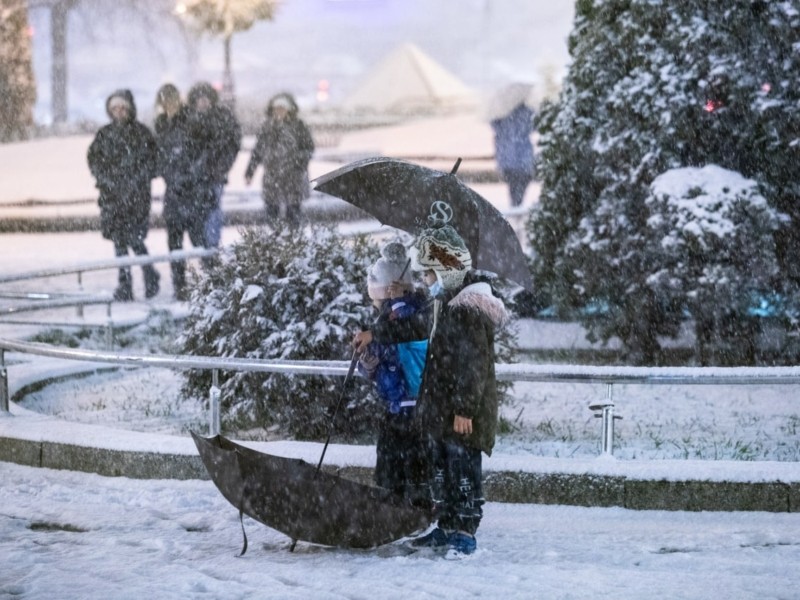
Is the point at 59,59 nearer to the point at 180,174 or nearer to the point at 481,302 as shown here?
the point at 180,174

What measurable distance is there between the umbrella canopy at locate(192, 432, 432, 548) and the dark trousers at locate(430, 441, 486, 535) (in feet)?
0.34

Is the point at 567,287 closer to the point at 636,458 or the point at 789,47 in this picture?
the point at 789,47

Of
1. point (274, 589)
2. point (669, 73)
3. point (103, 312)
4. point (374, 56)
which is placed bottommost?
point (274, 589)

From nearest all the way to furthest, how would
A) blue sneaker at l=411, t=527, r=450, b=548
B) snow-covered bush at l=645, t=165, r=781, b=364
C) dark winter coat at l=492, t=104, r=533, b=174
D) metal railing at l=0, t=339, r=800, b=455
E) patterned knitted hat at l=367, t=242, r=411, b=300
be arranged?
blue sneaker at l=411, t=527, r=450, b=548 → patterned knitted hat at l=367, t=242, r=411, b=300 → metal railing at l=0, t=339, r=800, b=455 → snow-covered bush at l=645, t=165, r=781, b=364 → dark winter coat at l=492, t=104, r=533, b=174

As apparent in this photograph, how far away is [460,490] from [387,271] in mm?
1029

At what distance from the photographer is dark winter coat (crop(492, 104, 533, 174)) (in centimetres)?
1948

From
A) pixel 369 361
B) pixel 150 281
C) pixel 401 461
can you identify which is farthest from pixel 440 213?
pixel 150 281

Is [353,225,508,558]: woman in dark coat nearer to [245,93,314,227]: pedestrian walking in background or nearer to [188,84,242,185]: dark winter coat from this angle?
[188,84,242,185]: dark winter coat

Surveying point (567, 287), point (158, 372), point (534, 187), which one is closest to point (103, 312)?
point (158, 372)

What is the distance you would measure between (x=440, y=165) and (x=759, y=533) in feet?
71.9

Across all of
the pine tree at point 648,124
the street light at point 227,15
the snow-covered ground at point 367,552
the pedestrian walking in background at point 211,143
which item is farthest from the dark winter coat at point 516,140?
the street light at point 227,15

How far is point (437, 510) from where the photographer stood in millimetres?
5410

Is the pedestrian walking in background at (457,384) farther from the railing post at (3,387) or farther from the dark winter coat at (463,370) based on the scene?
the railing post at (3,387)

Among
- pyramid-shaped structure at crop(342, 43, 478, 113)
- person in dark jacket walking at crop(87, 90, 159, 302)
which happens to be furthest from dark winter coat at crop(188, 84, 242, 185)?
pyramid-shaped structure at crop(342, 43, 478, 113)
